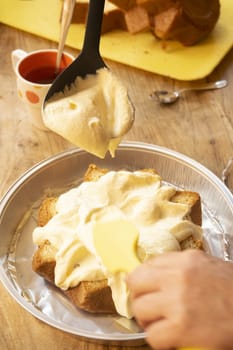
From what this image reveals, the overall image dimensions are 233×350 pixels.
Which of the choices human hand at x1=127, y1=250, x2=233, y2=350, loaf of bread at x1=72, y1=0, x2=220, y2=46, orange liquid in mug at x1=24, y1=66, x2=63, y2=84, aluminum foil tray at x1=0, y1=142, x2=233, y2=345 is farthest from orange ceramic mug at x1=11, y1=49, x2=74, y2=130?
human hand at x1=127, y1=250, x2=233, y2=350

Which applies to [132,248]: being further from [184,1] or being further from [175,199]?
[184,1]

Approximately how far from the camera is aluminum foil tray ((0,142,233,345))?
→ 32.3 inches

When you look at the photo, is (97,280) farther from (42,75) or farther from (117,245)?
(42,75)

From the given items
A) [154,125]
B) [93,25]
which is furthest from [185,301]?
[154,125]

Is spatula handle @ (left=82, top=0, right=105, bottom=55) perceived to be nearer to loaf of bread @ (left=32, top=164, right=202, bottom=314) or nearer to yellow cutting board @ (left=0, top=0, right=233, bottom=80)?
loaf of bread @ (left=32, top=164, right=202, bottom=314)

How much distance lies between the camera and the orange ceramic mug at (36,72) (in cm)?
106

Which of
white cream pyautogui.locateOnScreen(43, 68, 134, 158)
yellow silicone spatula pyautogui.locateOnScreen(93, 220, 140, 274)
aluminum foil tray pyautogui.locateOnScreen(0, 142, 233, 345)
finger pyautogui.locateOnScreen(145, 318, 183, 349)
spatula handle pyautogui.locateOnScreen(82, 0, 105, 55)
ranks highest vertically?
spatula handle pyautogui.locateOnScreen(82, 0, 105, 55)

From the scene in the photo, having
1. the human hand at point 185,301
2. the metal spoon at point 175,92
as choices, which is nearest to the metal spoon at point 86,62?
the metal spoon at point 175,92

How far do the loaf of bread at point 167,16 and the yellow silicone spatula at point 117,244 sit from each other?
571 millimetres

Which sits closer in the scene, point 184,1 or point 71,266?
point 71,266

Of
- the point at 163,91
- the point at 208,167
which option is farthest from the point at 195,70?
the point at 208,167

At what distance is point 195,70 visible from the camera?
47.8 inches

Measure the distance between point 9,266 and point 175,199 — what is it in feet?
0.90

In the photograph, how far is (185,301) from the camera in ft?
1.92
